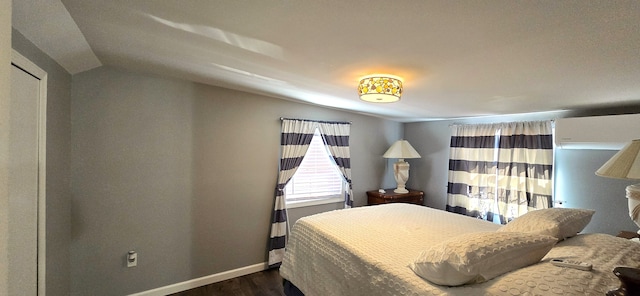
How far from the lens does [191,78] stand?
252 cm

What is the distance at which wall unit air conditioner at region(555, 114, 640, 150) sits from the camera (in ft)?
6.01

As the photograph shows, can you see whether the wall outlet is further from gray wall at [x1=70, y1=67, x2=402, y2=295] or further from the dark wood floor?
the dark wood floor

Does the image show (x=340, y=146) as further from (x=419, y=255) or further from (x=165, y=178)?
(x=419, y=255)

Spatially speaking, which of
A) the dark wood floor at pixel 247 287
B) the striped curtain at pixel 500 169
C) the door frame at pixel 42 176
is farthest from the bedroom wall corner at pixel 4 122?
the striped curtain at pixel 500 169

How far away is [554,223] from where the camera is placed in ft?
4.96

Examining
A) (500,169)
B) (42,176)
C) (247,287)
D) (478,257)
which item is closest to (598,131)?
(500,169)

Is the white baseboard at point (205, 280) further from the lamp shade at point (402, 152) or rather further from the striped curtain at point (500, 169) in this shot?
the striped curtain at point (500, 169)

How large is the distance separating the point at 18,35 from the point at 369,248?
227 cm

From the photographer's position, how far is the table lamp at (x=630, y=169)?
1.13 m

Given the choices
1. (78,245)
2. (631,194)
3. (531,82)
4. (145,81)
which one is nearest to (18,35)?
(145,81)

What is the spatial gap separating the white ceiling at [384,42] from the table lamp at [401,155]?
1571mm

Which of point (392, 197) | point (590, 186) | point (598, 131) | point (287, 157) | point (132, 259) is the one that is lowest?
point (132, 259)

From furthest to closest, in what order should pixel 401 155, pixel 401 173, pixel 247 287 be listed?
pixel 401 173 < pixel 401 155 < pixel 247 287

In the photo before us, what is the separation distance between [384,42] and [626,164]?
1254 mm
